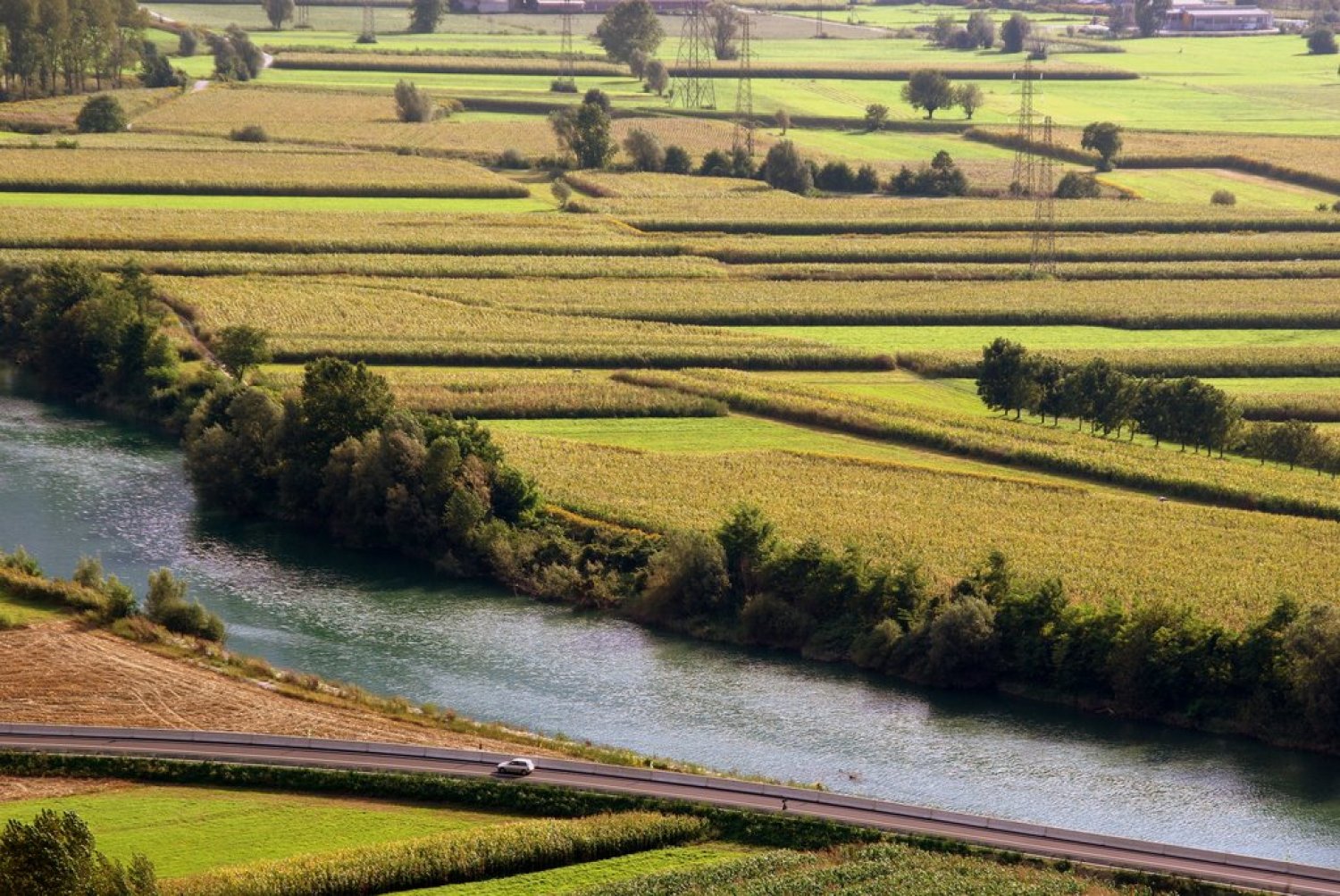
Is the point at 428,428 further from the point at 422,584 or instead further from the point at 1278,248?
the point at 1278,248

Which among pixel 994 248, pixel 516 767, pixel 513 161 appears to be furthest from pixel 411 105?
pixel 516 767

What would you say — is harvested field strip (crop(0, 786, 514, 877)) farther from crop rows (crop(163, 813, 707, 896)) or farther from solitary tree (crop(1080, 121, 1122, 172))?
solitary tree (crop(1080, 121, 1122, 172))

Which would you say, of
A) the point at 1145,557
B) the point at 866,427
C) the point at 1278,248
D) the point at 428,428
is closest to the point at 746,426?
the point at 866,427

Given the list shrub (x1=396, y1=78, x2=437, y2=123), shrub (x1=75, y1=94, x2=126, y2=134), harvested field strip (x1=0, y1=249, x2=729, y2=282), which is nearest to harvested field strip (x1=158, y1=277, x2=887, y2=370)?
harvested field strip (x1=0, y1=249, x2=729, y2=282)

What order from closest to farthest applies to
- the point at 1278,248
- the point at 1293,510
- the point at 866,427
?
the point at 1293,510 → the point at 866,427 → the point at 1278,248

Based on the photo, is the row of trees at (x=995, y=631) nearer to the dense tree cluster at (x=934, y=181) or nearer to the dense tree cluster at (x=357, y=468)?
the dense tree cluster at (x=357, y=468)

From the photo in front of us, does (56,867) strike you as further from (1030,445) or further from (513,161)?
(513,161)
